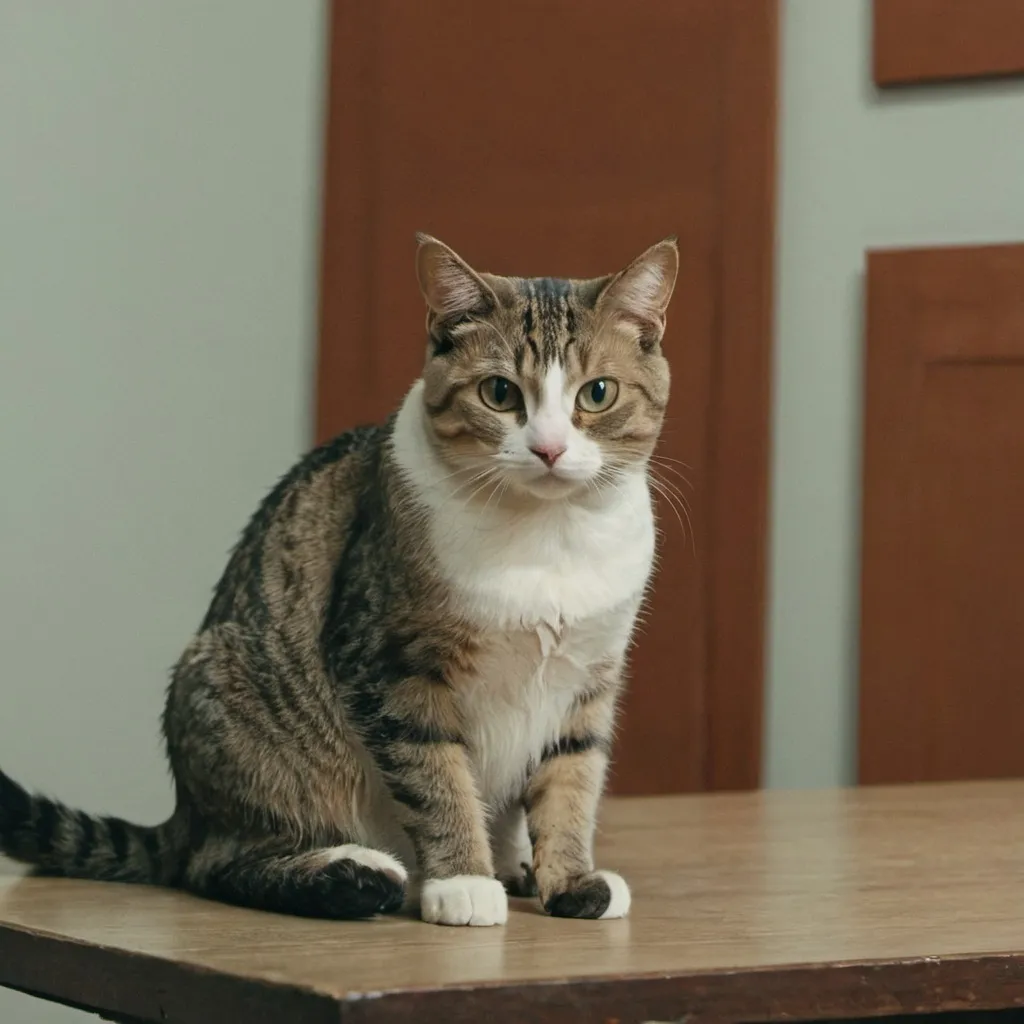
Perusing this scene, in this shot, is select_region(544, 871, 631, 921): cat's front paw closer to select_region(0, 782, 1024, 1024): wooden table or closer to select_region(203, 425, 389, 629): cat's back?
select_region(0, 782, 1024, 1024): wooden table

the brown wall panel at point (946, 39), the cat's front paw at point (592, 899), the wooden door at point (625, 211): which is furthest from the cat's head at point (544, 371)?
the brown wall panel at point (946, 39)

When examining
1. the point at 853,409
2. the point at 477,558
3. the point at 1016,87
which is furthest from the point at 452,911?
the point at 1016,87

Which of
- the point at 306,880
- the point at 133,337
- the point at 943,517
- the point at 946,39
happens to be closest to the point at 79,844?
the point at 306,880

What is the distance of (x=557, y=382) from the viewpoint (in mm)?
1100

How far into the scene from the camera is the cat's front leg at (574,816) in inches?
41.3

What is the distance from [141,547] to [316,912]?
137cm

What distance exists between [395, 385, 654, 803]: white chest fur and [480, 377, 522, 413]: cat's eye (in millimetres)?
76

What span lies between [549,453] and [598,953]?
0.36 m

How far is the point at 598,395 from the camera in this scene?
44.6 inches

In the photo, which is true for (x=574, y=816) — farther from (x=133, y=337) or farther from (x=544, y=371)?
(x=133, y=337)

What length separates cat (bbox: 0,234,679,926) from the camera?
1.09m

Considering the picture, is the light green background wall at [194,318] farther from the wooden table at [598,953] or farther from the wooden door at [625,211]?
the wooden table at [598,953]

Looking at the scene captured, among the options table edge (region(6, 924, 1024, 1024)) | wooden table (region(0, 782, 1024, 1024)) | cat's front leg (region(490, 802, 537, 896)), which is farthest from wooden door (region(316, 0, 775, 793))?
table edge (region(6, 924, 1024, 1024))

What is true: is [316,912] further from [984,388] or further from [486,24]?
[486,24]
